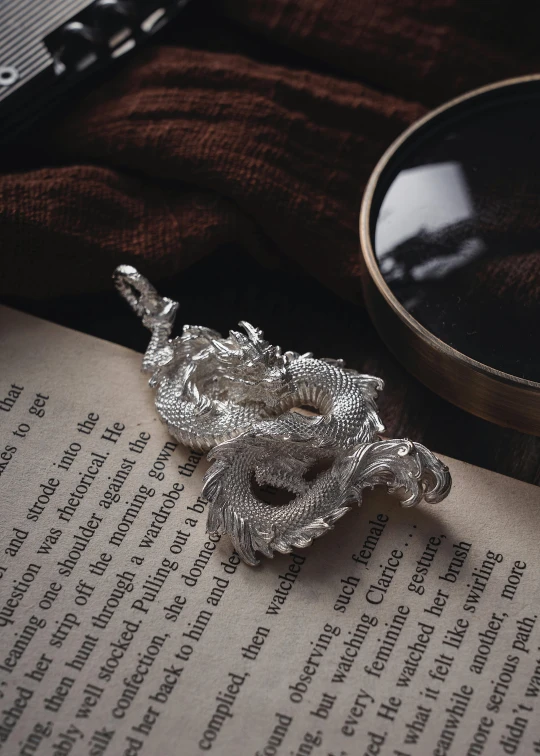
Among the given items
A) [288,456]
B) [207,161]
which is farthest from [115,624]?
[207,161]

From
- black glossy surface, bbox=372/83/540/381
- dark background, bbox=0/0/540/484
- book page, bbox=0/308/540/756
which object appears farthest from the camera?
dark background, bbox=0/0/540/484

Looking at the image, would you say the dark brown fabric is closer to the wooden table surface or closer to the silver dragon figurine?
the wooden table surface

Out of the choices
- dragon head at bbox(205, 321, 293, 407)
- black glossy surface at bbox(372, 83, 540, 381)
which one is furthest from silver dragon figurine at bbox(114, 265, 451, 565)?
black glossy surface at bbox(372, 83, 540, 381)

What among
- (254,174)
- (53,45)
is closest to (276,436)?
(254,174)

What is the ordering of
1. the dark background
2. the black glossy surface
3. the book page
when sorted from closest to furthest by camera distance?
the book page, the black glossy surface, the dark background

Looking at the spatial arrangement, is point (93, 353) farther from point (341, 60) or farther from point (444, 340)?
point (341, 60)

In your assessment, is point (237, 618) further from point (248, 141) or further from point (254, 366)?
point (248, 141)

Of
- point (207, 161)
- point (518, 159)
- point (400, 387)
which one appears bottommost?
point (400, 387)
